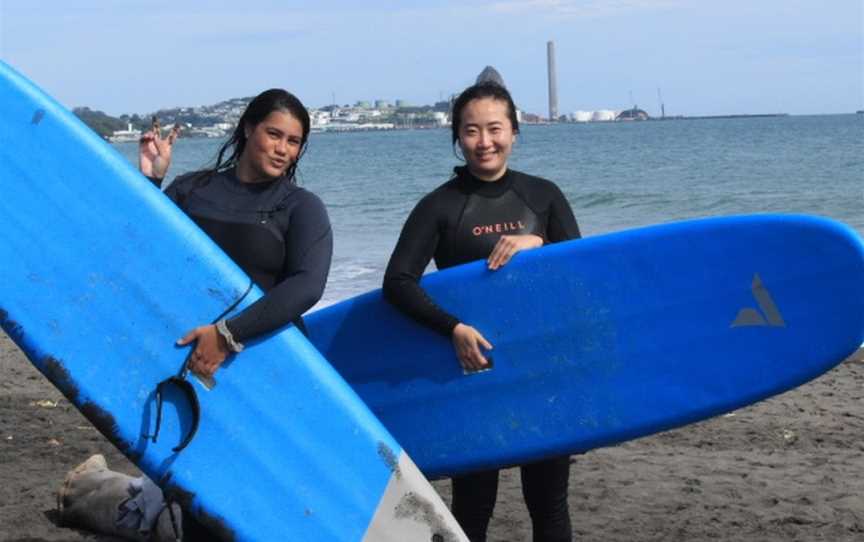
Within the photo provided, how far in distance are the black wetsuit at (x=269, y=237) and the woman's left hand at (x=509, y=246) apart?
47cm

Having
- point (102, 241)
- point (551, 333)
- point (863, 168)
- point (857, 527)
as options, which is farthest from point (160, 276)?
point (863, 168)

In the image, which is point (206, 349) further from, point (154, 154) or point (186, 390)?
point (154, 154)

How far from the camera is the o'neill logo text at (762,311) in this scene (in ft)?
11.7

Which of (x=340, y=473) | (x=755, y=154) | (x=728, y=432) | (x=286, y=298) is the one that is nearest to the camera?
(x=286, y=298)

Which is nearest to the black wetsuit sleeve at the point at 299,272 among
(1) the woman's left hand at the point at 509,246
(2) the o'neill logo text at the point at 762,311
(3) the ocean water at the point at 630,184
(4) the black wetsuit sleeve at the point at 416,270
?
(4) the black wetsuit sleeve at the point at 416,270

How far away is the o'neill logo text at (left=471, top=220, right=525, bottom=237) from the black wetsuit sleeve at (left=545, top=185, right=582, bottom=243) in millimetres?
98

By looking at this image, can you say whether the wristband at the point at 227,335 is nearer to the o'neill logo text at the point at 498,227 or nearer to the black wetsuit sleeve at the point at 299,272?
the black wetsuit sleeve at the point at 299,272

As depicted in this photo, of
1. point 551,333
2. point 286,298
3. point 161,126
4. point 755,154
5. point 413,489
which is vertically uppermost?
point 161,126

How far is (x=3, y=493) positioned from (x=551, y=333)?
7.86 feet

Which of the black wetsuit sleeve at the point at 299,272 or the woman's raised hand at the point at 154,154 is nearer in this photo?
the black wetsuit sleeve at the point at 299,272

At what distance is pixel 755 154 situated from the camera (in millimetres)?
38500

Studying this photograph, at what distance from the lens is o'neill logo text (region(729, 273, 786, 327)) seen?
3.58 metres

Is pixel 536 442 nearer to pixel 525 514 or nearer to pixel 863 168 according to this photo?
pixel 525 514

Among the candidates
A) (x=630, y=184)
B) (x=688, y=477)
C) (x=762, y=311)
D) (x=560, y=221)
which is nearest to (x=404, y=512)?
(x=560, y=221)
